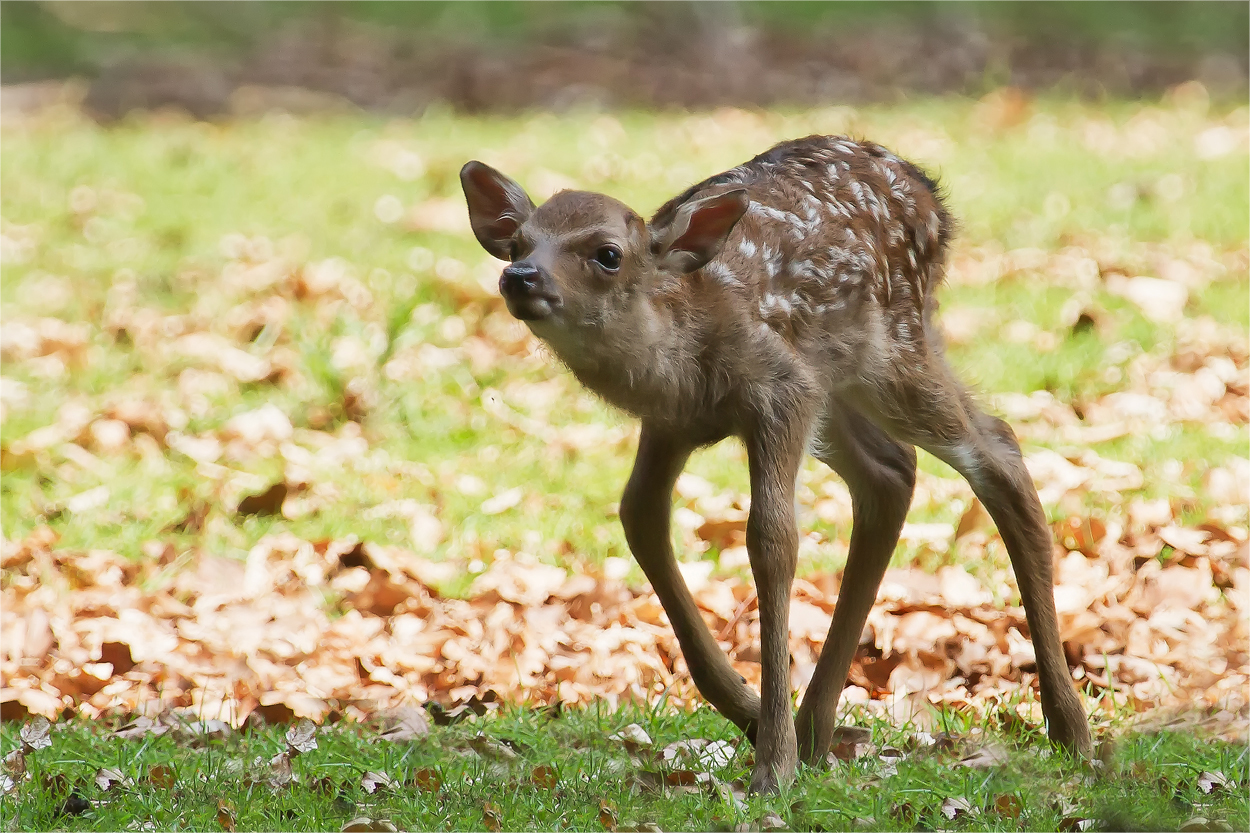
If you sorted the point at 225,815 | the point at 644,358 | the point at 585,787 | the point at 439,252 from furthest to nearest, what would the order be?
the point at 439,252, the point at 585,787, the point at 225,815, the point at 644,358

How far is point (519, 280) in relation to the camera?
11.7 feet

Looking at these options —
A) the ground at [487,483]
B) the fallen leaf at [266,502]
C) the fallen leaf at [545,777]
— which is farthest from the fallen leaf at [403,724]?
the fallen leaf at [266,502]

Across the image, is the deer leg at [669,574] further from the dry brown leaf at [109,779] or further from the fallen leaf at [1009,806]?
the dry brown leaf at [109,779]

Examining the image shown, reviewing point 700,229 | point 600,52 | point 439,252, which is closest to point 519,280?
point 700,229

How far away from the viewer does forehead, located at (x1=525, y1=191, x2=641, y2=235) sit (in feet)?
12.2

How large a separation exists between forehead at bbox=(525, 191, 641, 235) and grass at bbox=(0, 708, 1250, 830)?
1.41 meters

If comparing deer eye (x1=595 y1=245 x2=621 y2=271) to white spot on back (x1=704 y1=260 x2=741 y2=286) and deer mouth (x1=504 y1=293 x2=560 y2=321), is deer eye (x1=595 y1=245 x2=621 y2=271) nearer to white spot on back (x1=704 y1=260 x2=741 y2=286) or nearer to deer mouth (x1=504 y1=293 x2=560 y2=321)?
deer mouth (x1=504 y1=293 x2=560 y2=321)

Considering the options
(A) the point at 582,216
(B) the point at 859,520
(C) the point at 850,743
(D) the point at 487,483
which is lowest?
(D) the point at 487,483

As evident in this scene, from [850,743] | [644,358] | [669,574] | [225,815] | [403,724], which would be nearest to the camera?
[644,358]

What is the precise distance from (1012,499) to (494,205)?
1.65m

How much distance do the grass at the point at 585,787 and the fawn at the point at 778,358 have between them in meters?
0.17

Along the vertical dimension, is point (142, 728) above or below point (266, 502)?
below

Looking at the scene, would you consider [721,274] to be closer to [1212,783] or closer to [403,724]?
[403,724]

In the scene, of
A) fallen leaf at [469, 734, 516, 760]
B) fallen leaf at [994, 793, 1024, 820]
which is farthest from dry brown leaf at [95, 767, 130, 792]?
fallen leaf at [994, 793, 1024, 820]
